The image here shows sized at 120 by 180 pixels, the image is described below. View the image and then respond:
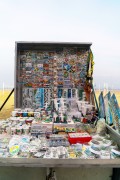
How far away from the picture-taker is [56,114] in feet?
10.9

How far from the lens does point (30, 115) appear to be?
3389 millimetres

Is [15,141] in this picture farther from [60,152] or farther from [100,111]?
[100,111]

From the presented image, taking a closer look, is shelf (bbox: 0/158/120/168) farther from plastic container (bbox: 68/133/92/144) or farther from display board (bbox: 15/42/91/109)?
display board (bbox: 15/42/91/109)

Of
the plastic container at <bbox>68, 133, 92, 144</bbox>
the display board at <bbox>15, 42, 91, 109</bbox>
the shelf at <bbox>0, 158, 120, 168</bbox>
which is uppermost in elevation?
the display board at <bbox>15, 42, 91, 109</bbox>

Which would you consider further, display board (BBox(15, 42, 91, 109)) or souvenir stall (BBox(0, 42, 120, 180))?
display board (BBox(15, 42, 91, 109))

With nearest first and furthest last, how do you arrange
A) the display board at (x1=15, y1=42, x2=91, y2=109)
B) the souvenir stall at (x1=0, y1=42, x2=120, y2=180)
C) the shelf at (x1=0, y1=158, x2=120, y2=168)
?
the shelf at (x1=0, y1=158, x2=120, y2=168), the souvenir stall at (x1=0, y1=42, x2=120, y2=180), the display board at (x1=15, y1=42, x2=91, y2=109)

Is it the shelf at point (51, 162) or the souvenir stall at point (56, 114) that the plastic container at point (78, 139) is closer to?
the souvenir stall at point (56, 114)

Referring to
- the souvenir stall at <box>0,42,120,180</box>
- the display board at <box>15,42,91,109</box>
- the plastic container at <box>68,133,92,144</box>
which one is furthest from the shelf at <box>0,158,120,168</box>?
the display board at <box>15,42,91,109</box>

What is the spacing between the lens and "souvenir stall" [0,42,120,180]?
6.29ft

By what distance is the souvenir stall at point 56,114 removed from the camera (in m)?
1.92

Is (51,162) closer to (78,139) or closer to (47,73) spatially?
(78,139)

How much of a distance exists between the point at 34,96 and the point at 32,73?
0.49 meters

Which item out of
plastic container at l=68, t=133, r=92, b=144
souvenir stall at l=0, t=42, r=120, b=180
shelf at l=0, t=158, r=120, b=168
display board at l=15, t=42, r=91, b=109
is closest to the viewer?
shelf at l=0, t=158, r=120, b=168

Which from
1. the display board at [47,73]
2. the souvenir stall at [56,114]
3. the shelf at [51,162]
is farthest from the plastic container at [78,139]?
the display board at [47,73]
